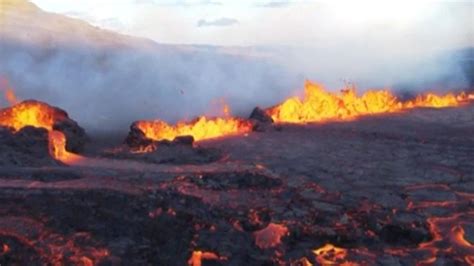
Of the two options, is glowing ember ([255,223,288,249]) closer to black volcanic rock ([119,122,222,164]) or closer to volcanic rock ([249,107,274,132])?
black volcanic rock ([119,122,222,164])

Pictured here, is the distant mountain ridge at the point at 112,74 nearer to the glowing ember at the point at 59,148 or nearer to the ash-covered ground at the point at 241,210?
the glowing ember at the point at 59,148

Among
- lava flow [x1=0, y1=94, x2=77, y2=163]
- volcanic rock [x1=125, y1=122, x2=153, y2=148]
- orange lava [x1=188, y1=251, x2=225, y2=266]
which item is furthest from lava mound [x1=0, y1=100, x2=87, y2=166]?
orange lava [x1=188, y1=251, x2=225, y2=266]

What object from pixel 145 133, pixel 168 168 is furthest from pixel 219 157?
pixel 145 133

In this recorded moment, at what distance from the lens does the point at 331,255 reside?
927 centimetres

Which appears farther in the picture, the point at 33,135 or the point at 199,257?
the point at 33,135

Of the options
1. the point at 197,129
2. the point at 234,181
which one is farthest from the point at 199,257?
the point at 197,129

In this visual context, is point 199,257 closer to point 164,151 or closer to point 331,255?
point 331,255

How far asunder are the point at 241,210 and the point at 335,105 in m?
14.2

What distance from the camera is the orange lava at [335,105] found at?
75.1ft

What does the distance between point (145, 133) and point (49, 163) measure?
452 cm

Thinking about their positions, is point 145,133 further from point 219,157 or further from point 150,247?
point 150,247

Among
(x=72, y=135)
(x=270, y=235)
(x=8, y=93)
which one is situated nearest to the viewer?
(x=270, y=235)

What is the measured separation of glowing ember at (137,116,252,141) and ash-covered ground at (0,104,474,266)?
2.78m

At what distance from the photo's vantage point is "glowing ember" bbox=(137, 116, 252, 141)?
18.3 m
